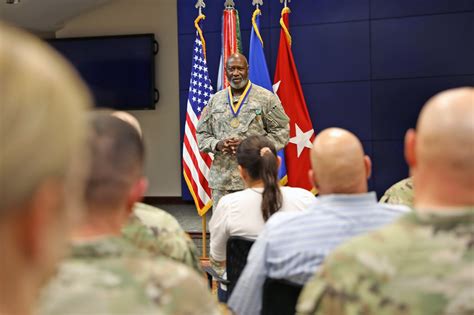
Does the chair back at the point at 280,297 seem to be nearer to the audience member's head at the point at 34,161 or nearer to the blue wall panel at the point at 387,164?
the audience member's head at the point at 34,161

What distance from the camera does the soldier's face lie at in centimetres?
413

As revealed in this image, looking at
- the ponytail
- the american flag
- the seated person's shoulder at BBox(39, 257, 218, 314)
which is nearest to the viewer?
the seated person's shoulder at BBox(39, 257, 218, 314)

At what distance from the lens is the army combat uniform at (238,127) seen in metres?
4.11

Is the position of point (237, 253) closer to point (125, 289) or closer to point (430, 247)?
point (430, 247)

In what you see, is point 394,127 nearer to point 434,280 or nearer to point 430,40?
point 430,40

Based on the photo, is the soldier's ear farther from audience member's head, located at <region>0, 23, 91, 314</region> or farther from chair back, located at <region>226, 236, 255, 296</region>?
chair back, located at <region>226, 236, 255, 296</region>

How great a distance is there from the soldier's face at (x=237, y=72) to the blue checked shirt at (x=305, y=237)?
2.60m

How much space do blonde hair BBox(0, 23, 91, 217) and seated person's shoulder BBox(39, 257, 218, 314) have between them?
0.28 meters

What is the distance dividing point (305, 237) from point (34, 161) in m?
1.28

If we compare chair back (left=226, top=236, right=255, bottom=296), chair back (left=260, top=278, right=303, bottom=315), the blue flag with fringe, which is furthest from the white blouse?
the blue flag with fringe

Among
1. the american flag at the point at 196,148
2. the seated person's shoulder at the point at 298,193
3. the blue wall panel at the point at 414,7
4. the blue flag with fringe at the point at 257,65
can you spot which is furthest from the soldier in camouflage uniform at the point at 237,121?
the blue wall panel at the point at 414,7

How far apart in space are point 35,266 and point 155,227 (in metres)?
0.92

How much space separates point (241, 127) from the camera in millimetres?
4113

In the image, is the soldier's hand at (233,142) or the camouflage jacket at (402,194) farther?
the soldier's hand at (233,142)
